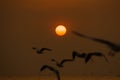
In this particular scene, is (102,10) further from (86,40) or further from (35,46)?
(35,46)

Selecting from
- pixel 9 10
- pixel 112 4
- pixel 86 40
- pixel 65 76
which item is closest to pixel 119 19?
pixel 112 4

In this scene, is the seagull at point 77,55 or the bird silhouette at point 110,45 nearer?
the bird silhouette at point 110,45

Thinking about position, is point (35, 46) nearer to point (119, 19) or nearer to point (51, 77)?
point (51, 77)

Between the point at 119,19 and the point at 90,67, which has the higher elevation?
the point at 119,19

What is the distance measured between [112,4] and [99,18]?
0.10 metres

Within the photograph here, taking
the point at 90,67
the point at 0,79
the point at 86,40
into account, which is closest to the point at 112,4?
the point at 86,40

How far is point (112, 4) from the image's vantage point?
5.97ft

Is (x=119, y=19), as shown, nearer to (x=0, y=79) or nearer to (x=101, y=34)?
(x=101, y=34)

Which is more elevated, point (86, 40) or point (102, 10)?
point (102, 10)

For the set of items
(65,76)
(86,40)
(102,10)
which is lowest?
(65,76)

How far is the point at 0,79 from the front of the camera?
1890 millimetres

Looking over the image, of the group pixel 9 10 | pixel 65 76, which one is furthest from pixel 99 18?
pixel 9 10

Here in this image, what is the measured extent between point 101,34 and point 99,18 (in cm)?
9

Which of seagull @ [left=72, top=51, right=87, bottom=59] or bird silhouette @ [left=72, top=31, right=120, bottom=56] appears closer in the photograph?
bird silhouette @ [left=72, top=31, right=120, bottom=56]
